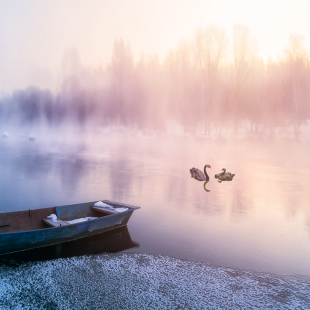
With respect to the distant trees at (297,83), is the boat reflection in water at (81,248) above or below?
below

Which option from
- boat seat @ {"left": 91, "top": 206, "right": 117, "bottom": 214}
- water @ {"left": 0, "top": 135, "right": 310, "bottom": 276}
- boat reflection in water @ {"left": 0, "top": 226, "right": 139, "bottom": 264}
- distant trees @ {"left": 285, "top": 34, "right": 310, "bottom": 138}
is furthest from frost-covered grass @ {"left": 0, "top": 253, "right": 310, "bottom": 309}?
distant trees @ {"left": 285, "top": 34, "right": 310, "bottom": 138}

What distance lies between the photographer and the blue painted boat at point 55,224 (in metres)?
7.12

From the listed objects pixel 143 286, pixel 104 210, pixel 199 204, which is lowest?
pixel 143 286

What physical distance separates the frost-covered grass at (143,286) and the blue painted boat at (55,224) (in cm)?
62

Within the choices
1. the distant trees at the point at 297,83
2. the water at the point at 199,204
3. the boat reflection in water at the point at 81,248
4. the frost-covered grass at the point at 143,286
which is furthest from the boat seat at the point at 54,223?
the distant trees at the point at 297,83

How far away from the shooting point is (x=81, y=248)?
778 cm

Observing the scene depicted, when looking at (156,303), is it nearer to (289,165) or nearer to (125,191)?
(125,191)

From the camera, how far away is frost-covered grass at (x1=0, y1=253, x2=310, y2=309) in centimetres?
536

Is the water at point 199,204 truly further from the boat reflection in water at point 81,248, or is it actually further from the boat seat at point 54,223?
the boat seat at point 54,223

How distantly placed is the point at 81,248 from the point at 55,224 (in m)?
0.99

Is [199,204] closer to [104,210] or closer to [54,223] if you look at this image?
[104,210]

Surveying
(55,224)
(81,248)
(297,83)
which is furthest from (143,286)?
(297,83)

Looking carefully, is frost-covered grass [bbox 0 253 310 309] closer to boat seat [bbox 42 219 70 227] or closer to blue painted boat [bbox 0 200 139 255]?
blue painted boat [bbox 0 200 139 255]

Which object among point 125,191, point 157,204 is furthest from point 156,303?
point 125,191
